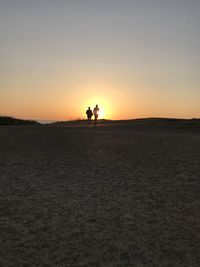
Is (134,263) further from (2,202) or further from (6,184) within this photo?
(6,184)

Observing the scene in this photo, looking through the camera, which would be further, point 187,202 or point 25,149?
point 25,149

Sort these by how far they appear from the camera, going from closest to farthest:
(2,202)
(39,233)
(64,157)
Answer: (39,233)
(2,202)
(64,157)

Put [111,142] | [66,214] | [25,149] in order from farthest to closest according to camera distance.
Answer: [111,142], [25,149], [66,214]

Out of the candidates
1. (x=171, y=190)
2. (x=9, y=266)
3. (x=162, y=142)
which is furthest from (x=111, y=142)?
(x=9, y=266)

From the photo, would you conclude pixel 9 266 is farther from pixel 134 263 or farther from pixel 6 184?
pixel 6 184

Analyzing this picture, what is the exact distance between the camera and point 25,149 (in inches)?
611

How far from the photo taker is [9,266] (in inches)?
213

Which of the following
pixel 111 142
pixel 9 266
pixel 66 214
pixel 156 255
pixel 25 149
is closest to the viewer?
pixel 9 266

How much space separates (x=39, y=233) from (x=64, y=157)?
7454 mm

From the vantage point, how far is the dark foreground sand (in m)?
5.90

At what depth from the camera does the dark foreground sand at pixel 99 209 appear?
590cm

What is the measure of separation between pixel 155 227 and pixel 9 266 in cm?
292

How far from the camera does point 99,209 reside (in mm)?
7902

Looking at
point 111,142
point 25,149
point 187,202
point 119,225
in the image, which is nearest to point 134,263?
point 119,225
